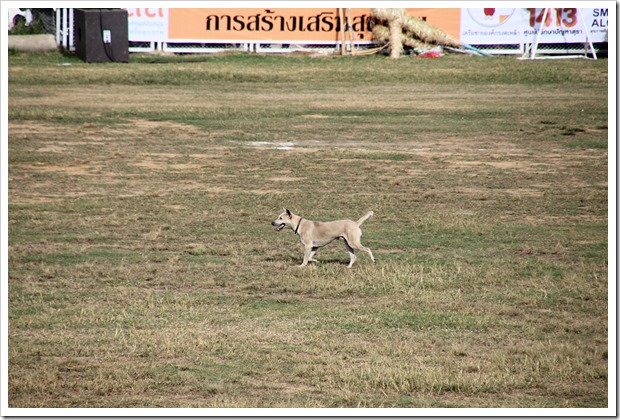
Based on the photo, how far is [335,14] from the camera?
39.5 m

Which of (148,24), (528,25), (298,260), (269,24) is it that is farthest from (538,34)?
(298,260)

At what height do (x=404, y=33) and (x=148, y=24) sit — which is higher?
(x=148, y=24)

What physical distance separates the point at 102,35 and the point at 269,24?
6.30 meters

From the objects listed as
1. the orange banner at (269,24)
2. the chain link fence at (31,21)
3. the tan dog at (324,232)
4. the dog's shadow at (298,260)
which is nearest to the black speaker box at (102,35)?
the chain link fence at (31,21)

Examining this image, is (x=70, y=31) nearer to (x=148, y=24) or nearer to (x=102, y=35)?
(x=148, y=24)

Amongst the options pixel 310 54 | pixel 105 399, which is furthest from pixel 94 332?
pixel 310 54

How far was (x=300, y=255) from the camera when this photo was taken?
46.2 feet

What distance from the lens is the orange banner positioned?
39.1m

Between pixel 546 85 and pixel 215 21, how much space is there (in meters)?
12.6

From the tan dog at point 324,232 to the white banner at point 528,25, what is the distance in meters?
27.2

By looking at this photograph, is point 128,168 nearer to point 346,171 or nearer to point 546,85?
point 346,171

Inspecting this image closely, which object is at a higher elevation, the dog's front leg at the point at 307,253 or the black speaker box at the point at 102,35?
the black speaker box at the point at 102,35

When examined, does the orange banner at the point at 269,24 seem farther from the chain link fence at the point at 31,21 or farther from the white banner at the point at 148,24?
the chain link fence at the point at 31,21

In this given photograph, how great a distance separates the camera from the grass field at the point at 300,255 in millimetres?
9805
